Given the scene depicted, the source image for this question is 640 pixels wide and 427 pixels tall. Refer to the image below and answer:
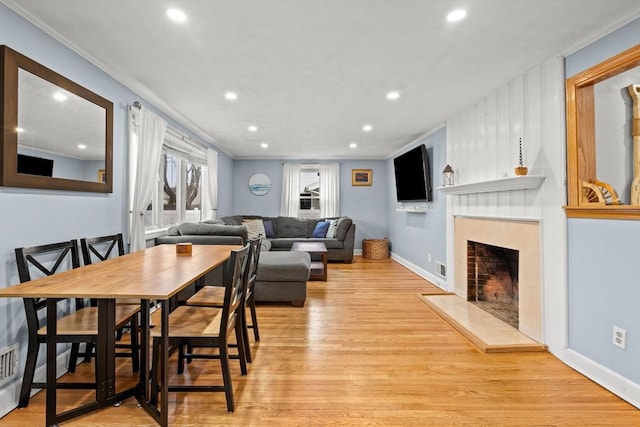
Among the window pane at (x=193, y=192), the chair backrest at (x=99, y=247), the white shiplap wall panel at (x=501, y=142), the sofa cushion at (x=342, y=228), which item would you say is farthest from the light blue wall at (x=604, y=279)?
the window pane at (x=193, y=192)

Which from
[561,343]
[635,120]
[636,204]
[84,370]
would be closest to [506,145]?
[635,120]

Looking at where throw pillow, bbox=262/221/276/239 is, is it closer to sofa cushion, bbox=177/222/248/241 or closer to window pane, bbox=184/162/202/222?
window pane, bbox=184/162/202/222

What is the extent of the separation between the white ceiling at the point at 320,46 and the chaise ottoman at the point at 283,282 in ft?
6.18

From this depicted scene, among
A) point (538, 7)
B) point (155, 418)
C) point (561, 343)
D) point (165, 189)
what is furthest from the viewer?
point (165, 189)

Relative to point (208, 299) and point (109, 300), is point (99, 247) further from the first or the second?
point (109, 300)

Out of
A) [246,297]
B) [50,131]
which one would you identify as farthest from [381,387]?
[50,131]

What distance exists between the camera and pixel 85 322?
174cm

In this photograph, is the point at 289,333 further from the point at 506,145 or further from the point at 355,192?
the point at 355,192

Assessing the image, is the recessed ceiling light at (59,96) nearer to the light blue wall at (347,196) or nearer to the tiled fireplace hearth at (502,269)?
the tiled fireplace hearth at (502,269)

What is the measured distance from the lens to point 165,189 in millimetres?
4133

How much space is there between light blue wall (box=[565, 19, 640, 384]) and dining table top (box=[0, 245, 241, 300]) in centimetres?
255

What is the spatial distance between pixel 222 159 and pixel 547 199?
18.4ft

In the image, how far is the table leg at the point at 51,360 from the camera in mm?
1490

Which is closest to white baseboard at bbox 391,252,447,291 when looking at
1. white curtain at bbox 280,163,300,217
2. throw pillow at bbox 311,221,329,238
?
throw pillow at bbox 311,221,329,238
